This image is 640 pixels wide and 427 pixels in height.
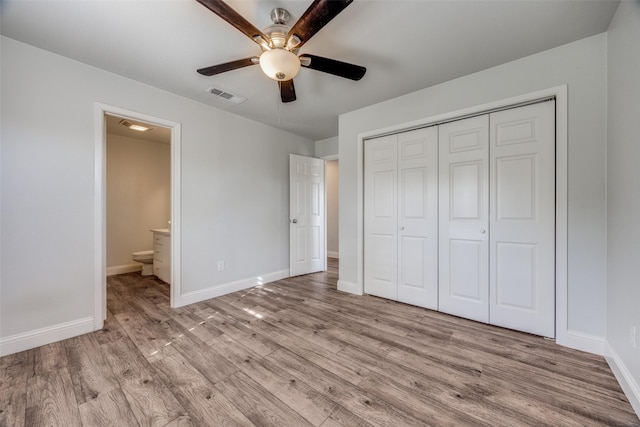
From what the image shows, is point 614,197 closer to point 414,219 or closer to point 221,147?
point 414,219

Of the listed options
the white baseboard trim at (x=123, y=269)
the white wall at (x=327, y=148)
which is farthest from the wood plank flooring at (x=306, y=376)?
the white wall at (x=327, y=148)

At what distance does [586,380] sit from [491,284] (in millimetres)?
855

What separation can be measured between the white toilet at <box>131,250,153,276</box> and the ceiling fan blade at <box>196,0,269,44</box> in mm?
3991

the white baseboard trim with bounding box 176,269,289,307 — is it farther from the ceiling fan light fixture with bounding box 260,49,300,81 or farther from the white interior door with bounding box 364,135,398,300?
the ceiling fan light fixture with bounding box 260,49,300,81

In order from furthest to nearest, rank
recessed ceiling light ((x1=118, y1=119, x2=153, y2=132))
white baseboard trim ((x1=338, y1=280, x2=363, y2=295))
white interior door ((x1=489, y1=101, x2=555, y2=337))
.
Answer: recessed ceiling light ((x1=118, y1=119, x2=153, y2=132))
white baseboard trim ((x1=338, y1=280, x2=363, y2=295))
white interior door ((x1=489, y1=101, x2=555, y2=337))

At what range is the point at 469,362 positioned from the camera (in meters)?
1.79

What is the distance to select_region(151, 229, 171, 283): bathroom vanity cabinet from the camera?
3657 mm

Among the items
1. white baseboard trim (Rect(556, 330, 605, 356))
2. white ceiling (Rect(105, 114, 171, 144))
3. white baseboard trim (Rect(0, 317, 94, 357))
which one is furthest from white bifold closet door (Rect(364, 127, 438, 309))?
white ceiling (Rect(105, 114, 171, 144))

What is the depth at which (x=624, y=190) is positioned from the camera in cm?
156

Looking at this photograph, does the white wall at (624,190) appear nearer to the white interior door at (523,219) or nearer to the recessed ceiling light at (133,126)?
the white interior door at (523,219)

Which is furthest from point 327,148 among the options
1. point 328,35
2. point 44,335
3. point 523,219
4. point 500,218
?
point 44,335

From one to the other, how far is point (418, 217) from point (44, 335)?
3.58 meters

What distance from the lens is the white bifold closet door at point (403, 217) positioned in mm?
2721

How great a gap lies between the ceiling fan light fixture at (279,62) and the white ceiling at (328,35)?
1.04 feet
